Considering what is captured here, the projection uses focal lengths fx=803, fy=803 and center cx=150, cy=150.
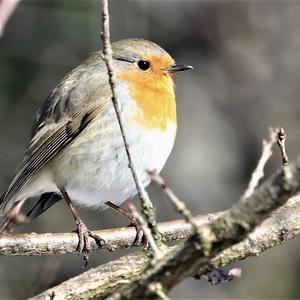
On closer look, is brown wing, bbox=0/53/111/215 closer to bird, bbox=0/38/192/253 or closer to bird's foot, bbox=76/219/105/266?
bird, bbox=0/38/192/253

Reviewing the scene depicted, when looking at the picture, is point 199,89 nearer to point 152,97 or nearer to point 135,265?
point 152,97

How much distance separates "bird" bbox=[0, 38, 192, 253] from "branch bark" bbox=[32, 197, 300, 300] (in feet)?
3.82

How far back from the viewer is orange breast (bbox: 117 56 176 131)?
12.6 ft

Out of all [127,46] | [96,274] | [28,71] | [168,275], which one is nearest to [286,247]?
[28,71]

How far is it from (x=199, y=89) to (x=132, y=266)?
5476 millimetres

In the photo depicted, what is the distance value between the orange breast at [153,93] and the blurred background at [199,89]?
8.73 feet

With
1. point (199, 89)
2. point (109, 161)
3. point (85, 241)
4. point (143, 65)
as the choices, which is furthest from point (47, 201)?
point (199, 89)

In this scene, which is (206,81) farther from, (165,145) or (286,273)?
(165,145)

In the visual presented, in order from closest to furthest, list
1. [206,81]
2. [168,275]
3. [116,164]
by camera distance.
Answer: [168,275] < [116,164] < [206,81]

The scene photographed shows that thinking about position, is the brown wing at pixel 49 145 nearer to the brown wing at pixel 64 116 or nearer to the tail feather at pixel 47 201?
the brown wing at pixel 64 116

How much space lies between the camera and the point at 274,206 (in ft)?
5.30

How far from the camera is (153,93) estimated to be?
13.1 feet

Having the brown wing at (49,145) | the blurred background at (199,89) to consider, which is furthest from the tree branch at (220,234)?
the blurred background at (199,89)

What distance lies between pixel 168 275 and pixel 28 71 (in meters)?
5.48
